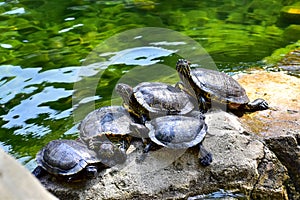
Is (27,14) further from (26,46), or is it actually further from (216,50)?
(216,50)

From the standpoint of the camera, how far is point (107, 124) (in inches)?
169

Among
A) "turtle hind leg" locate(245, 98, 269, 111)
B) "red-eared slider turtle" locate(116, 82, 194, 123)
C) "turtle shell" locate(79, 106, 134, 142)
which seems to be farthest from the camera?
"turtle hind leg" locate(245, 98, 269, 111)

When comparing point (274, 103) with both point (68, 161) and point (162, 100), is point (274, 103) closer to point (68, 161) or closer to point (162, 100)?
point (162, 100)

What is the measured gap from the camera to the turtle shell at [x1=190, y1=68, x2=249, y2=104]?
4633mm

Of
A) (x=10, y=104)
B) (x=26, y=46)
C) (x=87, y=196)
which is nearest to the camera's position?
(x=87, y=196)

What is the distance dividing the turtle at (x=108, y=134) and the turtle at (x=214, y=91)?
692 millimetres

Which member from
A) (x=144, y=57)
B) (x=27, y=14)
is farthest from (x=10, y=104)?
(x=27, y=14)

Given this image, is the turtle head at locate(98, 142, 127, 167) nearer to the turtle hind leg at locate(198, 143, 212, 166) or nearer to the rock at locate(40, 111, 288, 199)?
the rock at locate(40, 111, 288, 199)

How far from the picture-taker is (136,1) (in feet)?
35.1

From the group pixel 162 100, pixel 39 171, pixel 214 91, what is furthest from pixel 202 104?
pixel 39 171

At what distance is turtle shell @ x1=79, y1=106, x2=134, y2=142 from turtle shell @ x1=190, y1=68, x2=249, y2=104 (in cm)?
77

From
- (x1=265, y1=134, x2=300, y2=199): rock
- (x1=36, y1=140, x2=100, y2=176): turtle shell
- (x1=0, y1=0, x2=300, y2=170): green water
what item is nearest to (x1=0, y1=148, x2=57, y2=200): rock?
(x1=36, y1=140, x2=100, y2=176): turtle shell

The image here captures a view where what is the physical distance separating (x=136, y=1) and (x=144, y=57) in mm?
3361

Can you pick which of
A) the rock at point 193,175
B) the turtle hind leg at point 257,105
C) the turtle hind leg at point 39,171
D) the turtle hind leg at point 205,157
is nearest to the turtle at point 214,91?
the turtle hind leg at point 257,105
